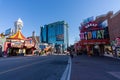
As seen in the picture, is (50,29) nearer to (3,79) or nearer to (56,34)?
(56,34)

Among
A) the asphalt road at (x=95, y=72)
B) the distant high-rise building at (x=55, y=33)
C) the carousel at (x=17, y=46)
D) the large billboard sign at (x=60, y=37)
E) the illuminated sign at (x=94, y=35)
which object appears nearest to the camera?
the asphalt road at (x=95, y=72)

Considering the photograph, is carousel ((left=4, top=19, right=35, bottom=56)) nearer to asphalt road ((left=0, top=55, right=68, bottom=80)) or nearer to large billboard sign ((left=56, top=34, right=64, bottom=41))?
asphalt road ((left=0, top=55, right=68, bottom=80))

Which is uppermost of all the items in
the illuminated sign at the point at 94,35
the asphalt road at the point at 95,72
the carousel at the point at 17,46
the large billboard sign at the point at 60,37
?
the large billboard sign at the point at 60,37

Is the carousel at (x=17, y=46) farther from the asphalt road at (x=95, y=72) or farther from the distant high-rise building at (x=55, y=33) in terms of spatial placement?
the distant high-rise building at (x=55, y=33)

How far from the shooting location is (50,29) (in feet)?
525

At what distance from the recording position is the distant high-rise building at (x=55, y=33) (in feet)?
509

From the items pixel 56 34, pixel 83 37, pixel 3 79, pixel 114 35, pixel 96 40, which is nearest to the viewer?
pixel 3 79

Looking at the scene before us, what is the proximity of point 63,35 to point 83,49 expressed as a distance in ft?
181

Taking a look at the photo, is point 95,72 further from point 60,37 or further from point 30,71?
point 60,37

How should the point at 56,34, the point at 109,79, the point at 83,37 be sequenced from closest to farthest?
the point at 109,79 < the point at 83,37 < the point at 56,34

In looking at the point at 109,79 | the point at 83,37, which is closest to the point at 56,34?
the point at 83,37

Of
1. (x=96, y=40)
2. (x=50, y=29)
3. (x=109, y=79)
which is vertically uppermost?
(x=50, y=29)

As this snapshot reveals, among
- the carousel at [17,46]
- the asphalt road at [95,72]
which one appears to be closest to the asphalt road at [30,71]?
the asphalt road at [95,72]

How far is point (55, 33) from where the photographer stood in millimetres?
155500
